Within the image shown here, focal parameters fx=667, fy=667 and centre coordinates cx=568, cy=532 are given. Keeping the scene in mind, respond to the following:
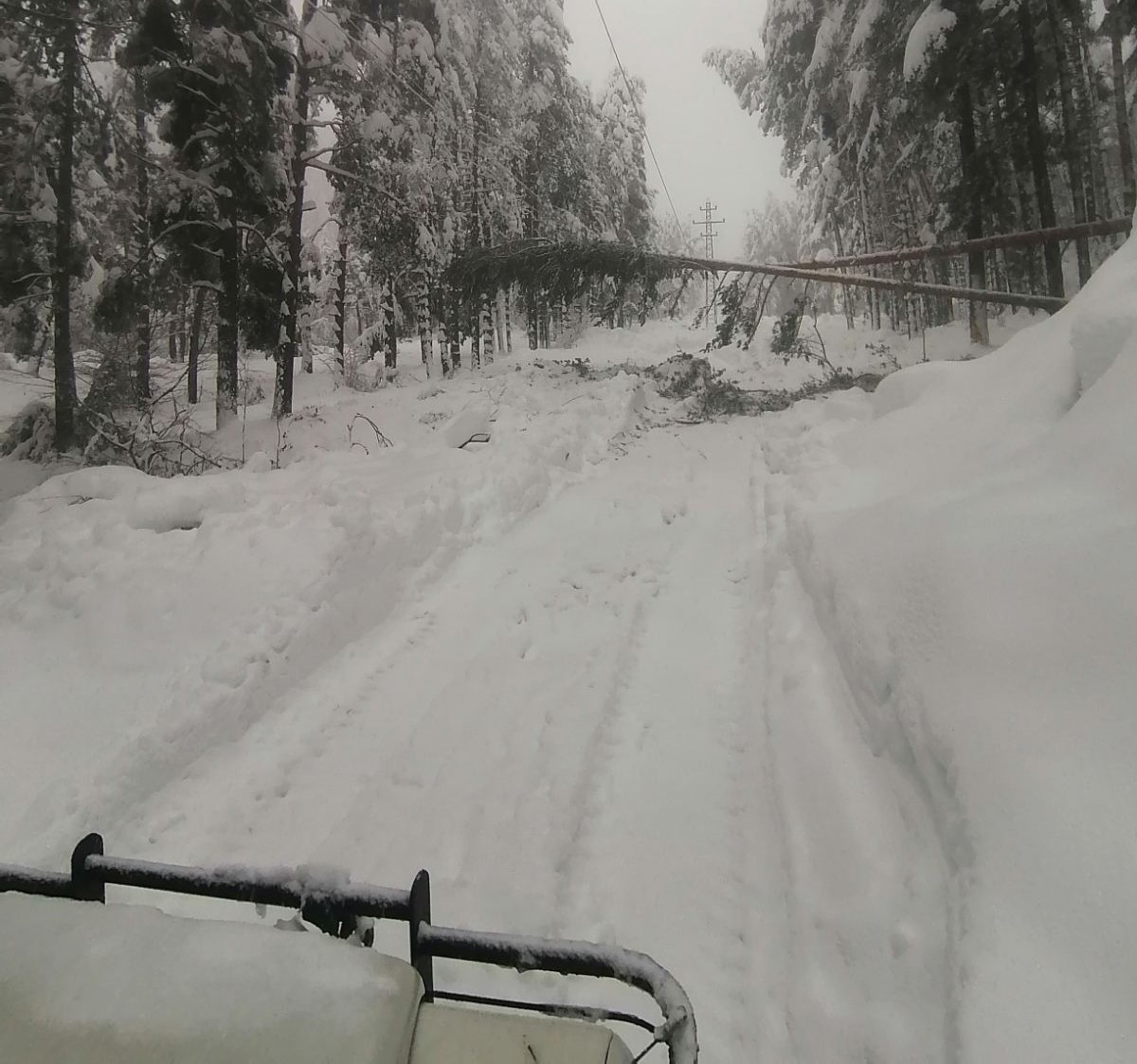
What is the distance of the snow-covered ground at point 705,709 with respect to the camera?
2207mm

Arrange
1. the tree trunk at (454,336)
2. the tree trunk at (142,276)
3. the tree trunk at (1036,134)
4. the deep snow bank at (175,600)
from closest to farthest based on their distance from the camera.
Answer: the deep snow bank at (175,600), the tree trunk at (142,276), the tree trunk at (1036,134), the tree trunk at (454,336)

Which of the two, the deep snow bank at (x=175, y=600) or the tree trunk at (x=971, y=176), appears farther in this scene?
the tree trunk at (x=971, y=176)

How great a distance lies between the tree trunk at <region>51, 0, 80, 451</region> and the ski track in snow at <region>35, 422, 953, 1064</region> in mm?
8608

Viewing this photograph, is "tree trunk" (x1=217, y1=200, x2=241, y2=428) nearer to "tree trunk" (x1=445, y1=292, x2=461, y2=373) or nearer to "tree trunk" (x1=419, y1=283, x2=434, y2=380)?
"tree trunk" (x1=445, y1=292, x2=461, y2=373)

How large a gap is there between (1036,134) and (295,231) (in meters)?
16.0

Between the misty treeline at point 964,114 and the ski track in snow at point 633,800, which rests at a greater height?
the misty treeline at point 964,114

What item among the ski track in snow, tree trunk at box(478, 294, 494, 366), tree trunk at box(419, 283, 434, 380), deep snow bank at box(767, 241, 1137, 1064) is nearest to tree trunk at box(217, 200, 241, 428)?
tree trunk at box(419, 283, 434, 380)

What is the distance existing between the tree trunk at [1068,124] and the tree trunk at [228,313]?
16319 mm

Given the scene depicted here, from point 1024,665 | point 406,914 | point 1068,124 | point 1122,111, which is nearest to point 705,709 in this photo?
point 1024,665

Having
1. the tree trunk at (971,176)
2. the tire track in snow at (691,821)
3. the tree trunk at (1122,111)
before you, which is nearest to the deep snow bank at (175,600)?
the tire track in snow at (691,821)

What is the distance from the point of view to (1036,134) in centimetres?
1345

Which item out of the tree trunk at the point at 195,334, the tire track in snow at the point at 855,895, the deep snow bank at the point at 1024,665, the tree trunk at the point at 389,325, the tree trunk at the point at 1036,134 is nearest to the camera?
the deep snow bank at the point at 1024,665

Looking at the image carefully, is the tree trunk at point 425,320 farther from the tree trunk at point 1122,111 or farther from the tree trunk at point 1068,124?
the tree trunk at point 1122,111

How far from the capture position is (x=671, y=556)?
258 inches
